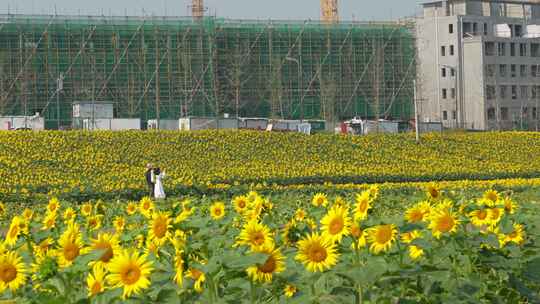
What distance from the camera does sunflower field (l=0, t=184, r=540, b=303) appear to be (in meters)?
4.77

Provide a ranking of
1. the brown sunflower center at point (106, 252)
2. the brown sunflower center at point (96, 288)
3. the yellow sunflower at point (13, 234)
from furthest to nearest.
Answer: the yellow sunflower at point (13, 234), the brown sunflower center at point (106, 252), the brown sunflower center at point (96, 288)

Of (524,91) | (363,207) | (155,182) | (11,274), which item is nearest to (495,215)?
(363,207)

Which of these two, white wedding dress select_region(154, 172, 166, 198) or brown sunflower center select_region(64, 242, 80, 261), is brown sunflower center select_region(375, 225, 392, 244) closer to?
brown sunflower center select_region(64, 242, 80, 261)

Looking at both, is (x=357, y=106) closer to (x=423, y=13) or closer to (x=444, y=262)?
(x=423, y=13)

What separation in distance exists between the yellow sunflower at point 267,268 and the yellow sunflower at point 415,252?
1.38m

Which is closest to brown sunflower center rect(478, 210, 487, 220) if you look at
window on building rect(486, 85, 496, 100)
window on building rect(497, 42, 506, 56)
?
window on building rect(486, 85, 496, 100)

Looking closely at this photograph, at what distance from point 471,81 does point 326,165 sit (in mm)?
45276

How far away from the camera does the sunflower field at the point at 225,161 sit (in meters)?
30.4

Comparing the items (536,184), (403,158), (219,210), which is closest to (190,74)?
(403,158)

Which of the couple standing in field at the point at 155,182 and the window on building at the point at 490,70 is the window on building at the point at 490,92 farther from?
the couple standing in field at the point at 155,182

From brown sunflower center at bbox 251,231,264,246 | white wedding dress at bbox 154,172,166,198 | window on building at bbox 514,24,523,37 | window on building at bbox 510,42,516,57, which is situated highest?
window on building at bbox 514,24,523,37

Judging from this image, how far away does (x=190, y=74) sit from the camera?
6525 centimetres

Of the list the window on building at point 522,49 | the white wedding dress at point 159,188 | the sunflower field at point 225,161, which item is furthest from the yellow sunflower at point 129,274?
the window on building at point 522,49

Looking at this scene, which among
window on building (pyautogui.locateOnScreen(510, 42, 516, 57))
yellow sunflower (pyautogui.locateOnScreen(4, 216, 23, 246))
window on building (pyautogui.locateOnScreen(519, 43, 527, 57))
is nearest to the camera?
yellow sunflower (pyautogui.locateOnScreen(4, 216, 23, 246))
